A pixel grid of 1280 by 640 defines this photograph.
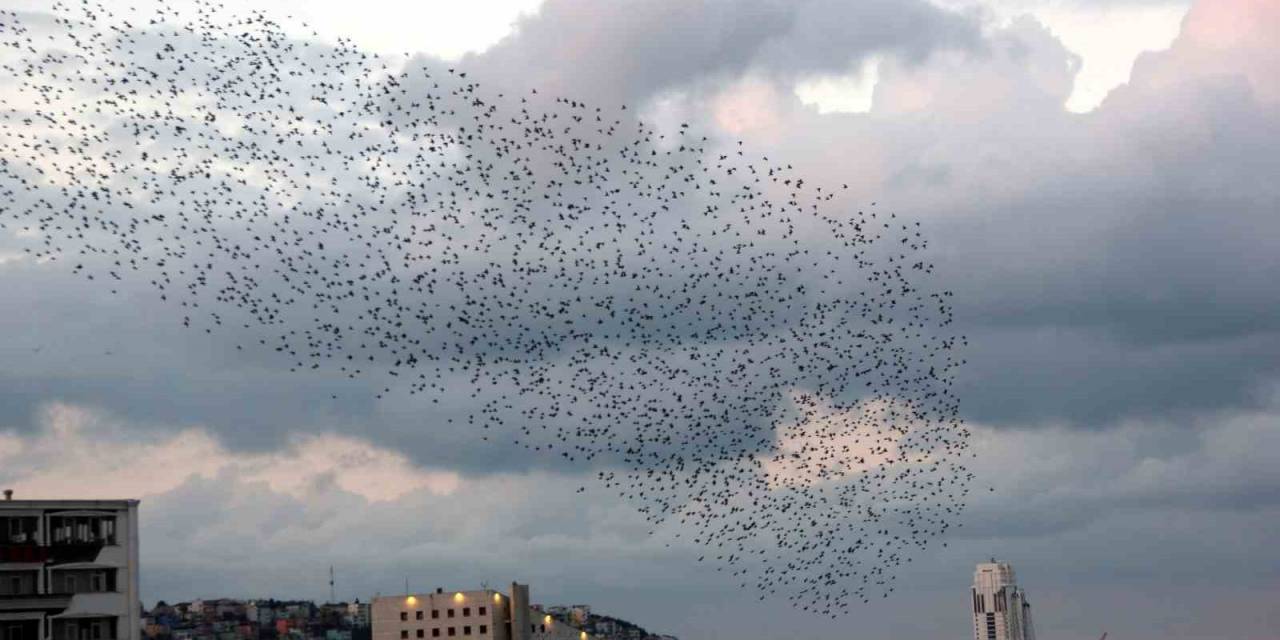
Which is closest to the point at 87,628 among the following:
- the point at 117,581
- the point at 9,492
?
the point at 117,581

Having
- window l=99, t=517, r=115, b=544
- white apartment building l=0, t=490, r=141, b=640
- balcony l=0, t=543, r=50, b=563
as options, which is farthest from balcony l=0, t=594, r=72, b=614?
window l=99, t=517, r=115, b=544

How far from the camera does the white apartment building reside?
15300 cm

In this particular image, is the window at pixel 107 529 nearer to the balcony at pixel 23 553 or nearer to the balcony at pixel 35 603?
the balcony at pixel 23 553

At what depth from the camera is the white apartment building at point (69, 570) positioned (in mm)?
153000

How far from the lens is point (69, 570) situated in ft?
515

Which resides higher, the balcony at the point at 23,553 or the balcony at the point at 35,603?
the balcony at the point at 23,553

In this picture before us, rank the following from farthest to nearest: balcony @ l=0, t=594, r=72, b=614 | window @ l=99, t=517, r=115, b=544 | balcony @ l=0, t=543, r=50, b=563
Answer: window @ l=99, t=517, r=115, b=544 → balcony @ l=0, t=543, r=50, b=563 → balcony @ l=0, t=594, r=72, b=614

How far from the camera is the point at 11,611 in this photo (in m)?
152

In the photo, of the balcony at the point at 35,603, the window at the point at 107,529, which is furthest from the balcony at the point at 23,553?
the window at the point at 107,529

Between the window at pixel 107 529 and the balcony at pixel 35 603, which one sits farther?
the window at pixel 107 529

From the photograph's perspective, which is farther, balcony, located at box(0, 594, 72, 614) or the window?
the window

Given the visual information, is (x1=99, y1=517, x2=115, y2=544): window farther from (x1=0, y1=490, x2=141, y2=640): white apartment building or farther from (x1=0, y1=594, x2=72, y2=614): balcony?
(x1=0, y1=594, x2=72, y2=614): balcony

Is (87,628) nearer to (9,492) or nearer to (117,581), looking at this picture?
(117,581)

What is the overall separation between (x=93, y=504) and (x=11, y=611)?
11629 mm
